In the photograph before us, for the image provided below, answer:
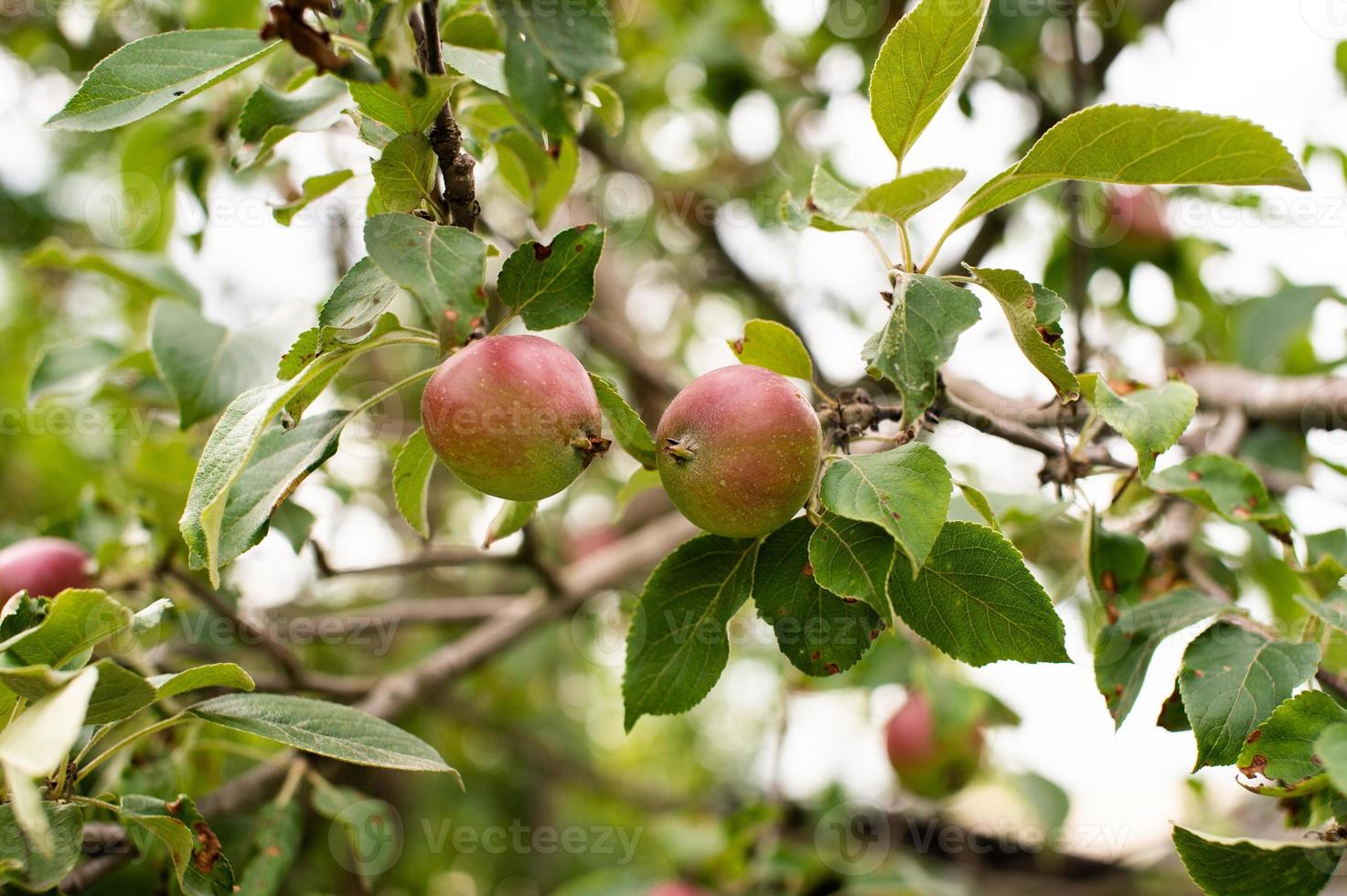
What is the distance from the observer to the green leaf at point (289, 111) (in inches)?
29.1

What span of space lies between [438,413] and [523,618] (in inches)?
45.1

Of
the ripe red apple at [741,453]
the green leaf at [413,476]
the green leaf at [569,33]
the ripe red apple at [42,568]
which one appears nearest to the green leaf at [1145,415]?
the ripe red apple at [741,453]

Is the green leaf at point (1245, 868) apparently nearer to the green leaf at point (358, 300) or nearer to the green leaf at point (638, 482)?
the green leaf at point (638, 482)

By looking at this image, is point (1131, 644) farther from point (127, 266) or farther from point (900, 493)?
point (127, 266)

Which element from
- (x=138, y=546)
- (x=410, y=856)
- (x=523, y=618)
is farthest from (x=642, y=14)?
(x=410, y=856)

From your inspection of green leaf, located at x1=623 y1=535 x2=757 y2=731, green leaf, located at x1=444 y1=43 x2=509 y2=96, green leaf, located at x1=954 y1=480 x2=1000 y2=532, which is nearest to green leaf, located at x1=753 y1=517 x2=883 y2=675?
green leaf, located at x1=623 y1=535 x2=757 y2=731

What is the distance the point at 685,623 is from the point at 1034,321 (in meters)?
0.40

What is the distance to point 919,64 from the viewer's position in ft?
2.63

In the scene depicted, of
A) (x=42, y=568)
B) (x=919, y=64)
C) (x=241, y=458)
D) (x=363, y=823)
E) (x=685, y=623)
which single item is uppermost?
(x=919, y=64)

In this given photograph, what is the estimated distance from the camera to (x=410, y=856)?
3.22 meters

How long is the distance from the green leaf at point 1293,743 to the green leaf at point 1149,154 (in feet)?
1.35

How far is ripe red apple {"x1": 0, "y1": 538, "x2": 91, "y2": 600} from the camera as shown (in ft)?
3.83

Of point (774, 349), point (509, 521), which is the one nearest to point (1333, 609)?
point (774, 349)

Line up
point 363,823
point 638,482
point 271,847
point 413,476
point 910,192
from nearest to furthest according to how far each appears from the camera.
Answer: point 910,192, point 413,476, point 638,482, point 271,847, point 363,823
